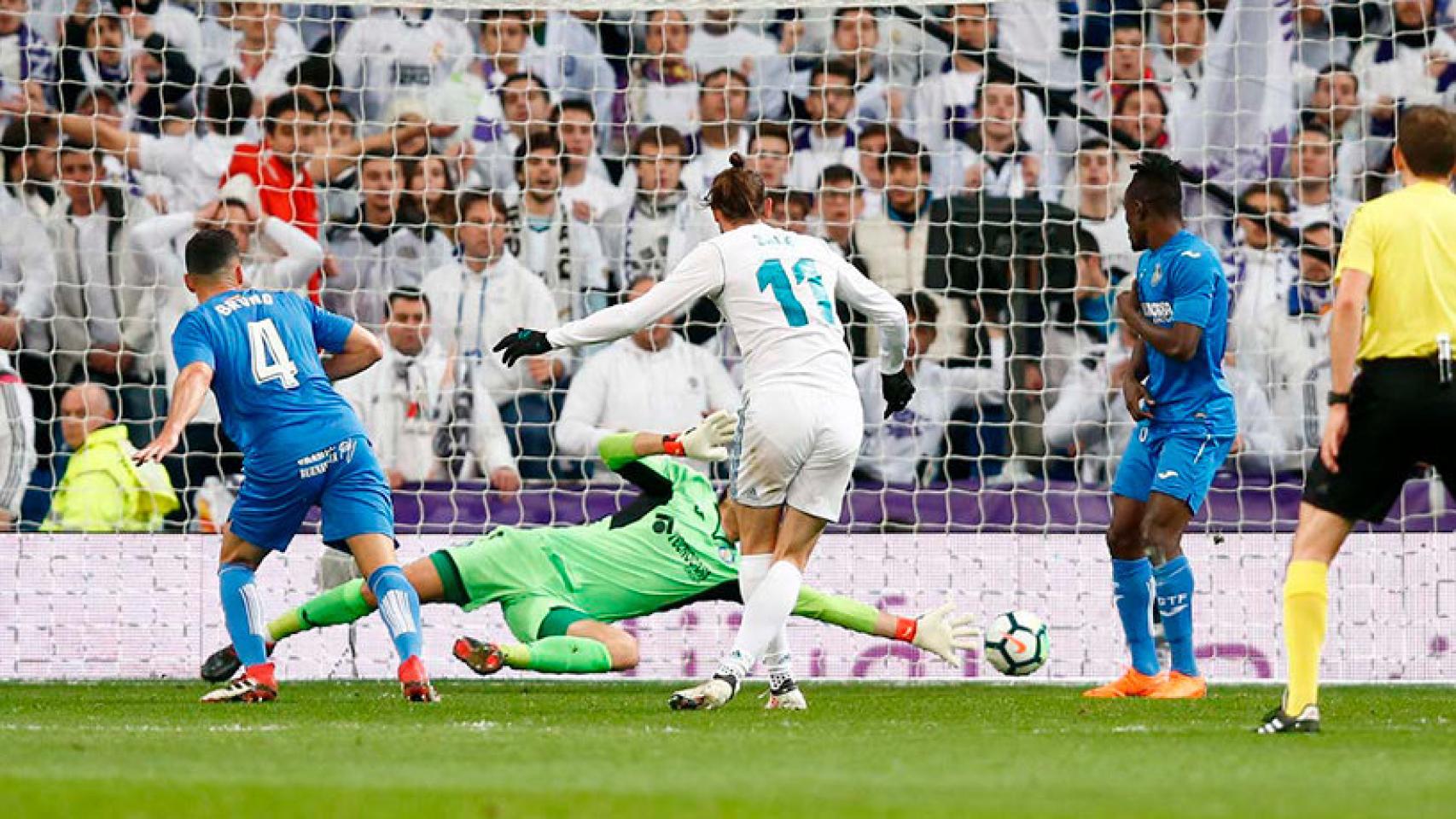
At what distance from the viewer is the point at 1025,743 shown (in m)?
6.20

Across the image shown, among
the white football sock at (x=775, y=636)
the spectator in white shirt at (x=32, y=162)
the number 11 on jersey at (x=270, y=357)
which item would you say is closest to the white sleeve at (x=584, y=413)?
the spectator in white shirt at (x=32, y=162)

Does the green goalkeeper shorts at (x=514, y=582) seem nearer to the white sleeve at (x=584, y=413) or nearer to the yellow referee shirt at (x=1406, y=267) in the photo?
the white sleeve at (x=584, y=413)

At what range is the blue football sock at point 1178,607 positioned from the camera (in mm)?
9125

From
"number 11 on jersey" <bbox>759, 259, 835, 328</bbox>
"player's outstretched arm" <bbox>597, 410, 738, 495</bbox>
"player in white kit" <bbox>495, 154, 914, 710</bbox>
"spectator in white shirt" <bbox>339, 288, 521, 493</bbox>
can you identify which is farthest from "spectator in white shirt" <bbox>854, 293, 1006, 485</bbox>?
"number 11 on jersey" <bbox>759, 259, 835, 328</bbox>

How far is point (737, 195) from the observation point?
313 inches

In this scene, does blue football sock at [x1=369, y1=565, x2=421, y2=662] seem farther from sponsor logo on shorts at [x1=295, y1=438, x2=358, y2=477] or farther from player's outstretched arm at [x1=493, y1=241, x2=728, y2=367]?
player's outstretched arm at [x1=493, y1=241, x2=728, y2=367]

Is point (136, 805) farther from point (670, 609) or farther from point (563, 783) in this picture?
point (670, 609)

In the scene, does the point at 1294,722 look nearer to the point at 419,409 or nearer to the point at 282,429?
the point at 282,429

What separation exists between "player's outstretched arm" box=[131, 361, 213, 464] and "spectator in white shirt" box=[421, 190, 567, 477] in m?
4.47

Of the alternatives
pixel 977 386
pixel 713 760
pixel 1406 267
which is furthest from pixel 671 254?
pixel 713 760

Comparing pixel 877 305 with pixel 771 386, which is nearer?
pixel 771 386

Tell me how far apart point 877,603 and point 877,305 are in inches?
137

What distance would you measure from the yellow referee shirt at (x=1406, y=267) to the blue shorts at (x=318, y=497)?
3.93 m

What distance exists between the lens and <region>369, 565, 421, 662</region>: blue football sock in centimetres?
813
